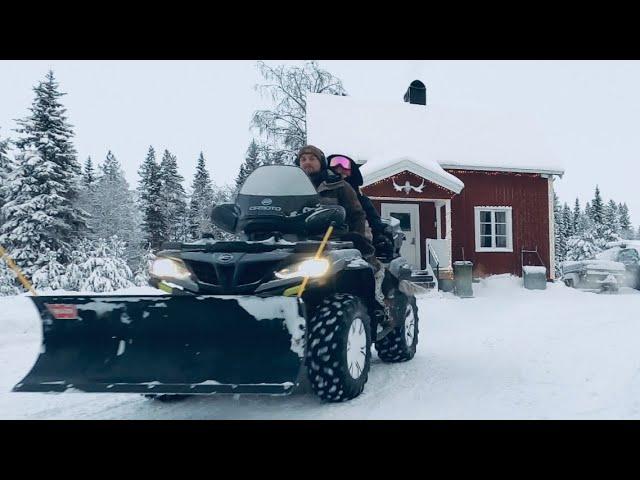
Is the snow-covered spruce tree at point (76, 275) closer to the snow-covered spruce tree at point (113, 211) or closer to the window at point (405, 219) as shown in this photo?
the window at point (405, 219)

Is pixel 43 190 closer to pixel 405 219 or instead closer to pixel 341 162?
pixel 405 219

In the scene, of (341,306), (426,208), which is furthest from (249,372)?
(426,208)

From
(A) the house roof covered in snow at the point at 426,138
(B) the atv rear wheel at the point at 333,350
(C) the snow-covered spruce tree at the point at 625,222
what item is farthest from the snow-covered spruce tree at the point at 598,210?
(B) the atv rear wheel at the point at 333,350

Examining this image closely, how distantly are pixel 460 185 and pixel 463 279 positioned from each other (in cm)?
282

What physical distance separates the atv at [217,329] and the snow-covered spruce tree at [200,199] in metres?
37.5

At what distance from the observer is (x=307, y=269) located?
134 inches

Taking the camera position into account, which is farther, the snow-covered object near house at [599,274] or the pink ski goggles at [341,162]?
the snow-covered object near house at [599,274]

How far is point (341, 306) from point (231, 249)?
0.86 metres

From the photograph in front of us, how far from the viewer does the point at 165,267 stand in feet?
12.3

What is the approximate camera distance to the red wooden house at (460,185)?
55.6 feet

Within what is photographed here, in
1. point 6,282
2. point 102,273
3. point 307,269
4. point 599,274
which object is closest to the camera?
point 307,269

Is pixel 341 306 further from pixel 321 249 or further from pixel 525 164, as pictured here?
pixel 525 164

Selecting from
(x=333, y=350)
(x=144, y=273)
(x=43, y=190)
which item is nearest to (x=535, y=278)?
(x=333, y=350)

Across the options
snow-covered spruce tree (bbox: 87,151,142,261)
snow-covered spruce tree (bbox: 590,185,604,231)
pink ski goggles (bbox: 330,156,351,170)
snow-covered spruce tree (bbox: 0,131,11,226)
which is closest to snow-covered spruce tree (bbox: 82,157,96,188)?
snow-covered spruce tree (bbox: 87,151,142,261)
